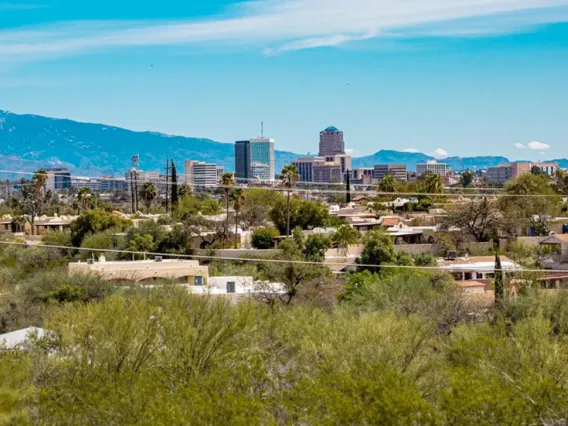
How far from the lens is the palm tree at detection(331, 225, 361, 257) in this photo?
5466 centimetres

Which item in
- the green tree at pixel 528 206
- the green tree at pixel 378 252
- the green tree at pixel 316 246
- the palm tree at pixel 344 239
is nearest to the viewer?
the green tree at pixel 378 252

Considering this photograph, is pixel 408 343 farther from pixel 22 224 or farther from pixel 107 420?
pixel 22 224

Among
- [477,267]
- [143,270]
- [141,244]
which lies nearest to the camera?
[143,270]

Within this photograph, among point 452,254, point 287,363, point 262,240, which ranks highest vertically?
point 262,240

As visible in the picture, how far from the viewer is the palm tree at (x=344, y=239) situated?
179 ft

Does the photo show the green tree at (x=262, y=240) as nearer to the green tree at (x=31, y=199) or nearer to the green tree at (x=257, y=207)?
the green tree at (x=257, y=207)

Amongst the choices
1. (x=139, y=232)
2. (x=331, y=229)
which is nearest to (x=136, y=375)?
(x=139, y=232)

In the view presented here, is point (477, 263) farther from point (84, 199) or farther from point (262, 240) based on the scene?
point (84, 199)

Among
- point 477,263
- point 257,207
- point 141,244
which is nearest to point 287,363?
point 477,263

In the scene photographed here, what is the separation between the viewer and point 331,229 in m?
62.4

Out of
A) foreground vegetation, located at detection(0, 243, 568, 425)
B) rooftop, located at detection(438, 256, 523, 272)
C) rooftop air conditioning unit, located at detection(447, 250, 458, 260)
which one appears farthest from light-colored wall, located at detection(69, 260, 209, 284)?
rooftop air conditioning unit, located at detection(447, 250, 458, 260)

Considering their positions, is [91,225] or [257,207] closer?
[91,225]

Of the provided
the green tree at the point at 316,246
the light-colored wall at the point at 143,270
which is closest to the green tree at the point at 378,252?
the green tree at the point at 316,246

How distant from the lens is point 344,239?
5516 cm
